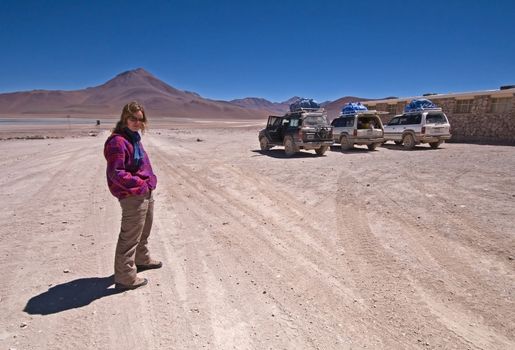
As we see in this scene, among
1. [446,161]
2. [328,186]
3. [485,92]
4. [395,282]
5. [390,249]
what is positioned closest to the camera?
[395,282]

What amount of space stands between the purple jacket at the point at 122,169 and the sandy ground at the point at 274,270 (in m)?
1.08

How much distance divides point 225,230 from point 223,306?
7.28 ft

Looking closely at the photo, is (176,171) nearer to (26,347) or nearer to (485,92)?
(26,347)

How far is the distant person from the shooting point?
3.32m

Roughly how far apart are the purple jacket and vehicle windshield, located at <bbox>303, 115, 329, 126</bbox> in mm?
11926

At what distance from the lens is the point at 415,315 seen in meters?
3.16

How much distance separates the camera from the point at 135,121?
11.3 ft

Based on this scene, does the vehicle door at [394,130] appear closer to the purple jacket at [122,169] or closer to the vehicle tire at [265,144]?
the vehicle tire at [265,144]

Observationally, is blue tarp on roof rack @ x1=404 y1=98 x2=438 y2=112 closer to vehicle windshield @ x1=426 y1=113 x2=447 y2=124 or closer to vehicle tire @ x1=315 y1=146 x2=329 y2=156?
vehicle windshield @ x1=426 y1=113 x2=447 y2=124

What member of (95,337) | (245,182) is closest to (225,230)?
(95,337)

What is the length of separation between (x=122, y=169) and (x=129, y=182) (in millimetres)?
142

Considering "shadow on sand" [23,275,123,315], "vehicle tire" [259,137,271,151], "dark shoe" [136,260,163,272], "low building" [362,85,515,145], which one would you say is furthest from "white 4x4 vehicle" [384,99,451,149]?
"shadow on sand" [23,275,123,315]

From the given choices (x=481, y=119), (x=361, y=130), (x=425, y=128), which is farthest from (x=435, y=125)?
(x=481, y=119)

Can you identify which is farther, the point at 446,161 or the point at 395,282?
the point at 446,161
